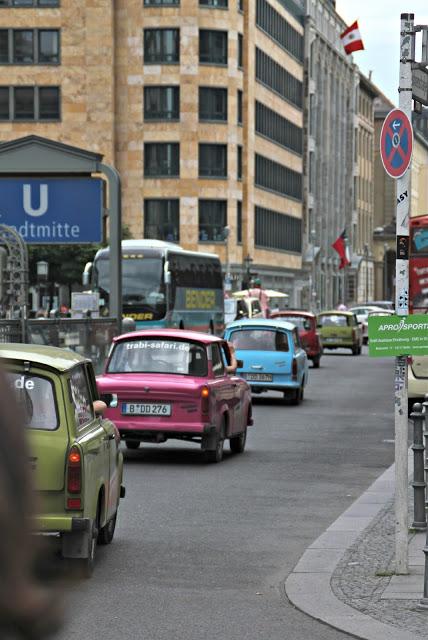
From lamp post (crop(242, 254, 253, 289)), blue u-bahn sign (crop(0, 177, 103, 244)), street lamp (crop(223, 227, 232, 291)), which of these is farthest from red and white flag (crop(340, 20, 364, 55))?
blue u-bahn sign (crop(0, 177, 103, 244))

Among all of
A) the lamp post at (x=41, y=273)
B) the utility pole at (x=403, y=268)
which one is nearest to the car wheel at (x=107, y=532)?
the utility pole at (x=403, y=268)

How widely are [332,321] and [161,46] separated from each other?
36044 mm

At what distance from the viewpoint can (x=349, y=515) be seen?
12820 mm

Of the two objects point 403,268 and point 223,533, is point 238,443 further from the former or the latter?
point 403,268

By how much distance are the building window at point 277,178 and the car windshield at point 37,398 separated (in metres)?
92.3

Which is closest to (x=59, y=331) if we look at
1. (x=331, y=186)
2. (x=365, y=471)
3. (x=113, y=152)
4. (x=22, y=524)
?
(x=365, y=471)

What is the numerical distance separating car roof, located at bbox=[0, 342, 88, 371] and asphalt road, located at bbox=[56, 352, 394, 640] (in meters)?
1.32

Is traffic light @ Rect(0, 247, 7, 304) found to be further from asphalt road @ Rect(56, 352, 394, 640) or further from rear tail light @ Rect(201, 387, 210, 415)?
rear tail light @ Rect(201, 387, 210, 415)

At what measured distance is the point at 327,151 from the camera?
421ft

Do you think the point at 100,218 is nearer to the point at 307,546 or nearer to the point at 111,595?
the point at 307,546

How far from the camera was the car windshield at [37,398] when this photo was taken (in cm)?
969

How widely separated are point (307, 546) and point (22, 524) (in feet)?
33.1

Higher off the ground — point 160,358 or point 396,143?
point 396,143

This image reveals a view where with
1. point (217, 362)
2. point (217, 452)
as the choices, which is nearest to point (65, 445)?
point (217, 452)
